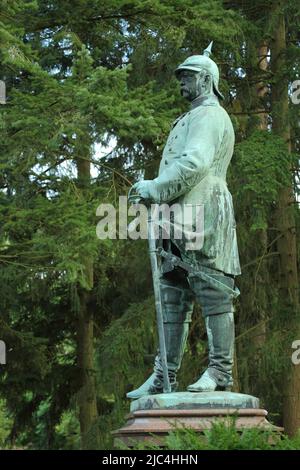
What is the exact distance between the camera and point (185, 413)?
6.05 meters

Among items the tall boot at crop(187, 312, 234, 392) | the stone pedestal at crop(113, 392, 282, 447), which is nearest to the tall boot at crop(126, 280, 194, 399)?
the tall boot at crop(187, 312, 234, 392)

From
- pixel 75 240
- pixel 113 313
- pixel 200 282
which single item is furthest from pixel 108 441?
pixel 200 282

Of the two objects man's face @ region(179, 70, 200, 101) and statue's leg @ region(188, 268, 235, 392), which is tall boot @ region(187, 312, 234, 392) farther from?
man's face @ region(179, 70, 200, 101)

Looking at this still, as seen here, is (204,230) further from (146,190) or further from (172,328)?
(172,328)

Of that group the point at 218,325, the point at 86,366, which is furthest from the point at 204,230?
the point at 86,366

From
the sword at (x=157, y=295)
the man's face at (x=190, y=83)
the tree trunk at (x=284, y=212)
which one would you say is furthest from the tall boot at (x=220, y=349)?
the tree trunk at (x=284, y=212)

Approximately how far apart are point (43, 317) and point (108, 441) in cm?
450

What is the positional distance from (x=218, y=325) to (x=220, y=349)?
0.15m

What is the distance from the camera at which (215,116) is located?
672cm

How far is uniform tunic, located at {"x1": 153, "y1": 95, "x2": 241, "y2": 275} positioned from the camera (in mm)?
6543

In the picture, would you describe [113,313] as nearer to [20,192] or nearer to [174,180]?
[20,192]

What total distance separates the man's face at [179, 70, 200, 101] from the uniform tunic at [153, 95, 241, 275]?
0.15 meters

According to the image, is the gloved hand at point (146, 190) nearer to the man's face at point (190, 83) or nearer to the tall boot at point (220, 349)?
the man's face at point (190, 83)

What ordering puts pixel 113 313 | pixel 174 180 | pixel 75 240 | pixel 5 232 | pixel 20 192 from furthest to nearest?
pixel 113 313 → pixel 20 192 → pixel 5 232 → pixel 75 240 → pixel 174 180
